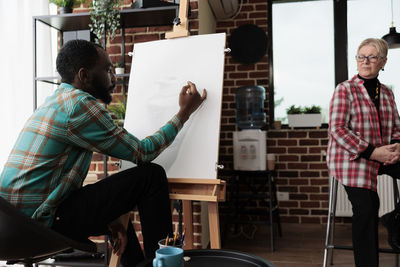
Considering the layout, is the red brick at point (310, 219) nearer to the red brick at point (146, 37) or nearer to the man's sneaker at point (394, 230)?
the man's sneaker at point (394, 230)

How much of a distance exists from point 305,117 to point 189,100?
6.58ft

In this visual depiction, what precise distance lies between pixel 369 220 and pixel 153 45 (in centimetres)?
150

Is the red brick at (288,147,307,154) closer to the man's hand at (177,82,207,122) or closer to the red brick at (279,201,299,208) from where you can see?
the red brick at (279,201,299,208)

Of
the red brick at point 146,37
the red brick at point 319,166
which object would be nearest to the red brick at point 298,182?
the red brick at point 319,166

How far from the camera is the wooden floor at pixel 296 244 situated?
97.3 inches

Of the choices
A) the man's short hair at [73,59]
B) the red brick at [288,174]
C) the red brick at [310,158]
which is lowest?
the red brick at [288,174]

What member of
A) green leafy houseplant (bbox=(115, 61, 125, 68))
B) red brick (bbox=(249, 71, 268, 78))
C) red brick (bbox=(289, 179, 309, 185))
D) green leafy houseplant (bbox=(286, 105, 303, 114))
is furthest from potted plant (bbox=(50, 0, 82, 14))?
red brick (bbox=(289, 179, 309, 185))

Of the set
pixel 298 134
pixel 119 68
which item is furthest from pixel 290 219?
pixel 119 68

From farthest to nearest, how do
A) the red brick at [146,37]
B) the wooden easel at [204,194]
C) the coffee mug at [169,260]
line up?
the red brick at [146,37] → the wooden easel at [204,194] → the coffee mug at [169,260]

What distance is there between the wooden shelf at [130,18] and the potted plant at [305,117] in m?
1.59

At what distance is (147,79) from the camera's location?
188 cm

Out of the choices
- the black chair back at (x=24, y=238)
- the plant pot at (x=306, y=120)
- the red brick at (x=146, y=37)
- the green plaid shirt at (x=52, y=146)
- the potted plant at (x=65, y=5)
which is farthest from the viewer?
the plant pot at (x=306, y=120)

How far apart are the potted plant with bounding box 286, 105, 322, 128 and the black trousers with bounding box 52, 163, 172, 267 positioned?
222cm

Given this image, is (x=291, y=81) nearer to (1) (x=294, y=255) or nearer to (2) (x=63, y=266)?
(1) (x=294, y=255)
